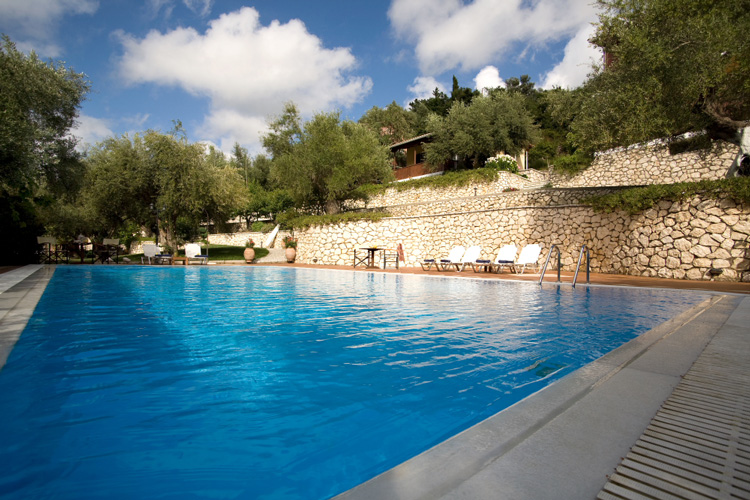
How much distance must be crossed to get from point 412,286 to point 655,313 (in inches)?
211

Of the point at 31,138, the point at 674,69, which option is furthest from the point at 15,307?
the point at 674,69

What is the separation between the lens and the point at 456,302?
24.3 ft

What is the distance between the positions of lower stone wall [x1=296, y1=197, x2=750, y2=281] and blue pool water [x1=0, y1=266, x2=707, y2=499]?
572cm

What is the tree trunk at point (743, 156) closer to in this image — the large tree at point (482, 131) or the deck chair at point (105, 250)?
the large tree at point (482, 131)

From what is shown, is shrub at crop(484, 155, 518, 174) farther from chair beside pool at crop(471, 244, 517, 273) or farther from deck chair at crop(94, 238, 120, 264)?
deck chair at crop(94, 238, 120, 264)

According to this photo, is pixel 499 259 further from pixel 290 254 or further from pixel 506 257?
pixel 290 254

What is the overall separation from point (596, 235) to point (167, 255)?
18807 millimetres

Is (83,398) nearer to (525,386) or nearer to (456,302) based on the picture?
(525,386)

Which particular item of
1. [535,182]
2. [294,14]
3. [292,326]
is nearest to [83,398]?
[292,326]

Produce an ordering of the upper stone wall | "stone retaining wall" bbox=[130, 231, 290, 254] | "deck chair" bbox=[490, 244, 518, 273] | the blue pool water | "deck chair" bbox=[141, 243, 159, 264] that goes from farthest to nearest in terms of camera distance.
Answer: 1. "stone retaining wall" bbox=[130, 231, 290, 254]
2. "deck chair" bbox=[141, 243, 159, 264]
3. the upper stone wall
4. "deck chair" bbox=[490, 244, 518, 273]
5. the blue pool water

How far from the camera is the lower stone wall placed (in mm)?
10500

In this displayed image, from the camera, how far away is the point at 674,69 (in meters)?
9.55

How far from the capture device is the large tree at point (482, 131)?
84.8ft

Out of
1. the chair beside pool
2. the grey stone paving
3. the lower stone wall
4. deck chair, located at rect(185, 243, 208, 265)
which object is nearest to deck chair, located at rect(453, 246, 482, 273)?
the chair beside pool
